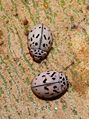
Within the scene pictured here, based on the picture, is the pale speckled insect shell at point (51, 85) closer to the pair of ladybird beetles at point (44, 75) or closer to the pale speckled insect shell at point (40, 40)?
the pair of ladybird beetles at point (44, 75)

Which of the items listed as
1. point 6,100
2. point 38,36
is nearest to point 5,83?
point 6,100

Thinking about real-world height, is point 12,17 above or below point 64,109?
above

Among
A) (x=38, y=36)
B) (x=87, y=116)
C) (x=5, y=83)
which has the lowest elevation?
(x=87, y=116)

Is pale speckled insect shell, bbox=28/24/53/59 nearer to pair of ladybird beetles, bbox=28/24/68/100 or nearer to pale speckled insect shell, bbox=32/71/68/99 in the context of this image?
pair of ladybird beetles, bbox=28/24/68/100

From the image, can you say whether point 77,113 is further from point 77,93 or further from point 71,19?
point 71,19

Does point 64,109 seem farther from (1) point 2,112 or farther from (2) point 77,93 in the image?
(1) point 2,112

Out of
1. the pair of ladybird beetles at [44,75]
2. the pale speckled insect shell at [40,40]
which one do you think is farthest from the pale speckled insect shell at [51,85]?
the pale speckled insect shell at [40,40]

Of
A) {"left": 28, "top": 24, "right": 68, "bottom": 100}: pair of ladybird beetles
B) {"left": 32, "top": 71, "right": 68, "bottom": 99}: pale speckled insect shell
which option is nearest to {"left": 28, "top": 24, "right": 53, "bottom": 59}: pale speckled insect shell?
{"left": 28, "top": 24, "right": 68, "bottom": 100}: pair of ladybird beetles
